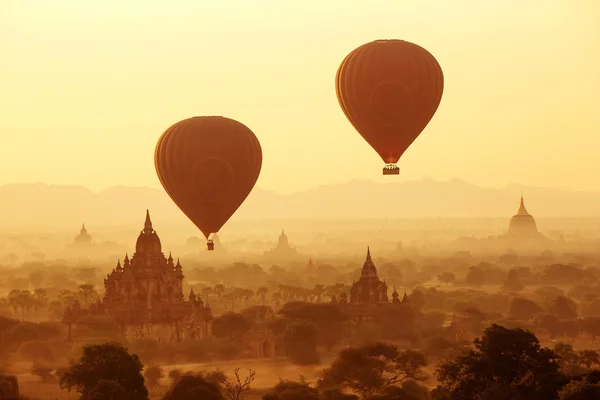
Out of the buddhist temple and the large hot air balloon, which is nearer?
the large hot air balloon

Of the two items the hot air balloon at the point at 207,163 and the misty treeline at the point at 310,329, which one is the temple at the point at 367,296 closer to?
the misty treeline at the point at 310,329

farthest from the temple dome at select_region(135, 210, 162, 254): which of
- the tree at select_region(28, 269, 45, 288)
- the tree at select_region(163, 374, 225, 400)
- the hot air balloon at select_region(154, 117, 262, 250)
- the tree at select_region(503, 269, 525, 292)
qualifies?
the tree at select_region(28, 269, 45, 288)

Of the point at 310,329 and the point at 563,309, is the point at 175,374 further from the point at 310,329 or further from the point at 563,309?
the point at 563,309

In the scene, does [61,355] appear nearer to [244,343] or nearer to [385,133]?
[244,343]

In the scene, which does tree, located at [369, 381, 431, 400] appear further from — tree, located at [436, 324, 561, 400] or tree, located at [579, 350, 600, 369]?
tree, located at [579, 350, 600, 369]

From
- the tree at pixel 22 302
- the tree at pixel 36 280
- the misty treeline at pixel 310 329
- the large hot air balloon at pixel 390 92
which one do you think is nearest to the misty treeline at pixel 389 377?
the misty treeline at pixel 310 329

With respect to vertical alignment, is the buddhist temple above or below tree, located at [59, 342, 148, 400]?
above

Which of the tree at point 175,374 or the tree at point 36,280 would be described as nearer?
the tree at point 175,374
